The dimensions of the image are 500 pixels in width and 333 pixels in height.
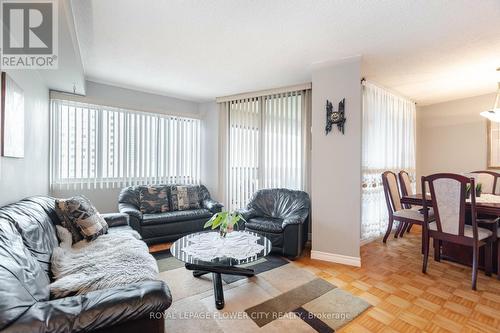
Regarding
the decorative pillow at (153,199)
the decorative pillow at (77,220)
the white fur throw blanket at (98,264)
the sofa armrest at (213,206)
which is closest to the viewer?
the white fur throw blanket at (98,264)

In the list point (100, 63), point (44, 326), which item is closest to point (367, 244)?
point (44, 326)

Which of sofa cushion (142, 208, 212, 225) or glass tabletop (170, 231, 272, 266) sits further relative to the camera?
sofa cushion (142, 208, 212, 225)

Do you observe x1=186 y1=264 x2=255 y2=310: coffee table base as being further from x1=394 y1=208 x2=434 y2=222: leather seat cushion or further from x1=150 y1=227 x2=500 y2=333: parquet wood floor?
x1=394 y1=208 x2=434 y2=222: leather seat cushion

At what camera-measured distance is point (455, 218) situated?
8.00 feet

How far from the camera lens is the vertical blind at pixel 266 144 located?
3812 mm

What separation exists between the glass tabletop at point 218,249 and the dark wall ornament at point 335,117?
164cm

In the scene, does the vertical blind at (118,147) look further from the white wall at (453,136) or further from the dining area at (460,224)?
the white wall at (453,136)

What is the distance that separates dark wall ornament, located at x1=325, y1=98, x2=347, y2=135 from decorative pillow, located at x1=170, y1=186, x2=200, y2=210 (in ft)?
8.33

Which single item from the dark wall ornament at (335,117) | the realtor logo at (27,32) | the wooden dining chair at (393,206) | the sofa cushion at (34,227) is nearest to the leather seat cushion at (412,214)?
the wooden dining chair at (393,206)

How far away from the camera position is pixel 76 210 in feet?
7.75

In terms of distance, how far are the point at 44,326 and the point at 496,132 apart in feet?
20.7

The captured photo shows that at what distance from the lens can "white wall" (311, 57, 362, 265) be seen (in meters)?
2.83

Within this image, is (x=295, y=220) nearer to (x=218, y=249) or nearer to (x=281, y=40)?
(x=218, y=249)

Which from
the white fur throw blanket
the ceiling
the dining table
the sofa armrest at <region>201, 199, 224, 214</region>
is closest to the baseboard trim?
the dining table
